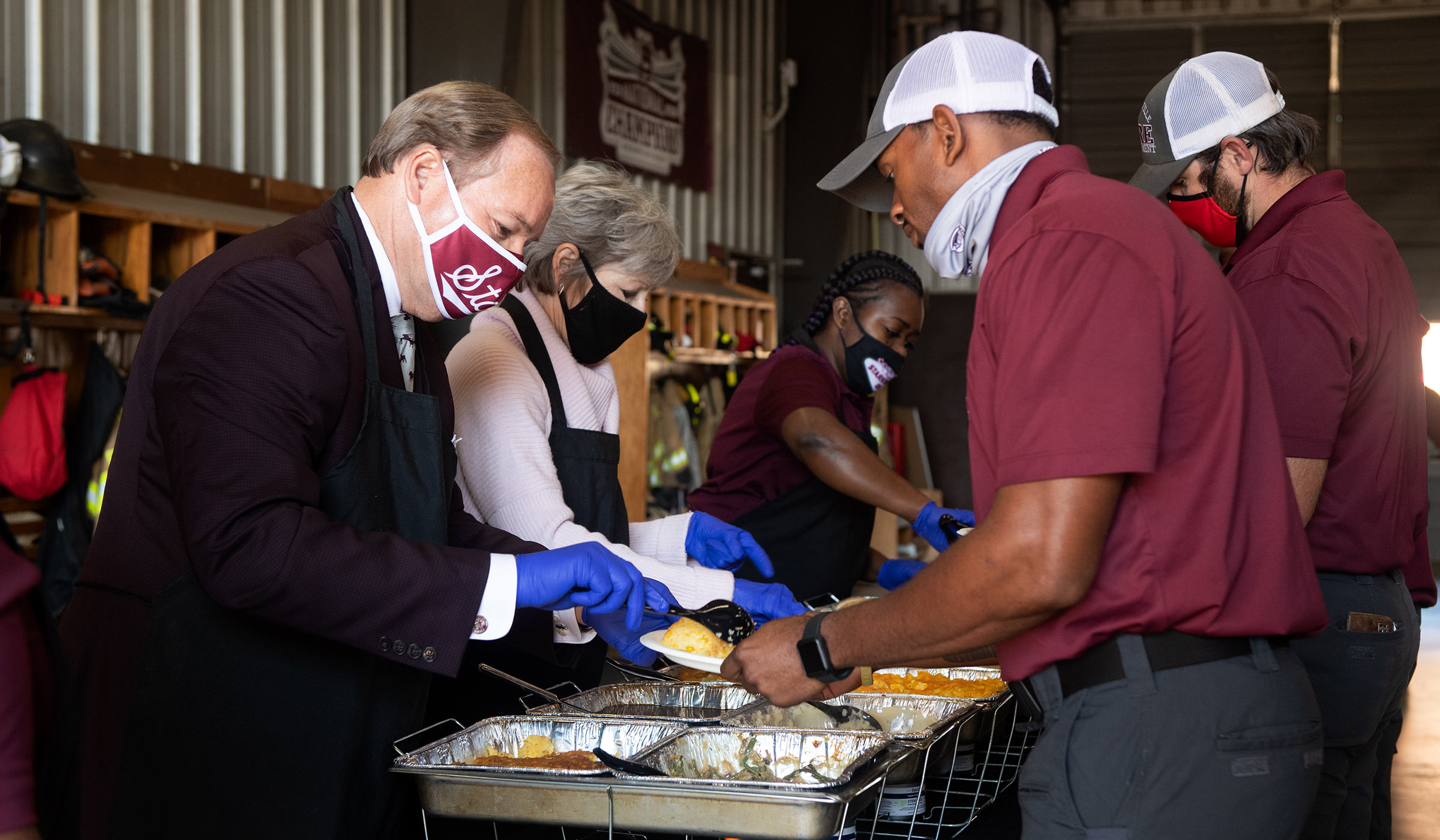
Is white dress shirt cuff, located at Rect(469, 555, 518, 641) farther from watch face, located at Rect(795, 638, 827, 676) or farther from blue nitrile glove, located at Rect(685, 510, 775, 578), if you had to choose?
blue nitrile glove, located at Rect(685, 510, 775, 578)

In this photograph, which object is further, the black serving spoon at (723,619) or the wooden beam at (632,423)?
the wooden beam at (632,423)

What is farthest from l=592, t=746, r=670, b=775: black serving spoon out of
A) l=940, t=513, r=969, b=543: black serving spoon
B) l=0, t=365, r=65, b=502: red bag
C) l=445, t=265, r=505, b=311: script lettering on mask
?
l=0, t=365, r=65, b=502: red bag

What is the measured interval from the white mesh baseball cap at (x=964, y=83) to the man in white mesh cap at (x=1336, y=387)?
697 millimetres

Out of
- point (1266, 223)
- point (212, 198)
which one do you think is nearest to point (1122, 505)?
point (1266, 223)

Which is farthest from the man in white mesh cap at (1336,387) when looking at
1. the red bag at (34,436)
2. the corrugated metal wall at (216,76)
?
the corrugated metal wall at (216,76)

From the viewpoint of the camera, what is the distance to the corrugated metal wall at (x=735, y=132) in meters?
9.30

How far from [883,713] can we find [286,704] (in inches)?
42.9

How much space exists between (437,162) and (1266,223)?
5.02 feet

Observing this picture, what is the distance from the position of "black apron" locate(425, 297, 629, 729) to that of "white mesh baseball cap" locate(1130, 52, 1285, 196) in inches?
48.9

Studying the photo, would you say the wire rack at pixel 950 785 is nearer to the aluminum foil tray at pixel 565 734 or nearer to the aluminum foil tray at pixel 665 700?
the aluminum foil tray at pixel 565 734

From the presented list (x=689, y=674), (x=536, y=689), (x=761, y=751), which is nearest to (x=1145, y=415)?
(x=761, y=751)

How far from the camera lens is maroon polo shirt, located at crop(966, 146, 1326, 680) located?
131cm

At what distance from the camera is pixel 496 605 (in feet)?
5.70

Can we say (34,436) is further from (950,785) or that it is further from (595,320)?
(950,785)
